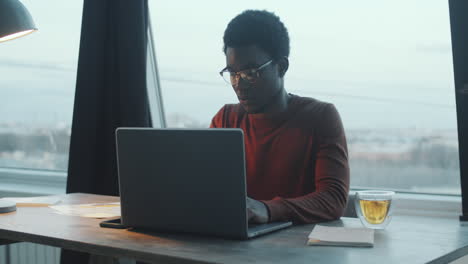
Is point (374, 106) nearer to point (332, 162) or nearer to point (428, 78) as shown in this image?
point (428, 78)

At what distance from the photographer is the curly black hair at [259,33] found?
86.3 inches

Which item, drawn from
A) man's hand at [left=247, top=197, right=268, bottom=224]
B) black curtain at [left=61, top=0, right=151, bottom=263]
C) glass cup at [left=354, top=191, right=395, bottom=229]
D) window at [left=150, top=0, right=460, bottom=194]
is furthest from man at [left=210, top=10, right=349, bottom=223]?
black curtain at [left=61, top=0, right=151, bottom=263]

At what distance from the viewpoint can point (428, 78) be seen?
8.93 feet

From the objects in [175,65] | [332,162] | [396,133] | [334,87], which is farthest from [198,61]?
[332,162]

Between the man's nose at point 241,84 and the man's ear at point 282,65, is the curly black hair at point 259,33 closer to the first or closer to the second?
the man's ear at point 282,65

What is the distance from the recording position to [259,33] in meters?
2.21

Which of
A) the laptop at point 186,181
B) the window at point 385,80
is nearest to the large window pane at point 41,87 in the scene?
the window at point 385,80

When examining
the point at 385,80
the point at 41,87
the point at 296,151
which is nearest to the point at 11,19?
the point at 296,151

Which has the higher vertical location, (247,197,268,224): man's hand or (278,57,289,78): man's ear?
(278,57,289,78): man's ear

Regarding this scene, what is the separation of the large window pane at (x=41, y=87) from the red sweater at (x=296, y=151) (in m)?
1.76

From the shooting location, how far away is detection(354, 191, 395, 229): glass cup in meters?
1.74

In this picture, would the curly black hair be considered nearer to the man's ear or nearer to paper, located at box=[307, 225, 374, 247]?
the man's ear

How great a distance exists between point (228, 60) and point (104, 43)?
1242 mm

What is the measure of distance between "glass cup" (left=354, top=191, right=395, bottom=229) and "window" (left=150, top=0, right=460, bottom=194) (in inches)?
42.1
